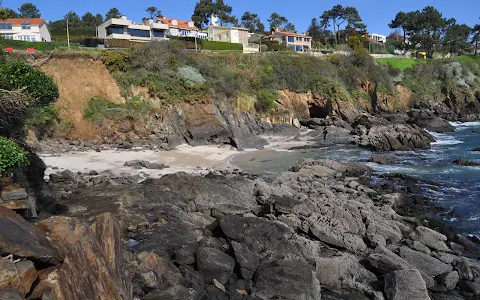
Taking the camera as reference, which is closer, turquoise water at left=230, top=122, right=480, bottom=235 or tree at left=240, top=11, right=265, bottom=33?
turquoise water at left=230, top=122, right=480, bottom=235

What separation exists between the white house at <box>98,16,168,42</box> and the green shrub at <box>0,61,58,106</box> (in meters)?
41.2

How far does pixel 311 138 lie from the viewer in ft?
125

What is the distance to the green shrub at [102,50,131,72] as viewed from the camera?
3500cm

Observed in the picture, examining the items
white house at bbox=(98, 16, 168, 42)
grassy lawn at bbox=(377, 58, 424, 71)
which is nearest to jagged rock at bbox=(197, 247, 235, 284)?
white house at bbox=(98, 16, 168, 42)

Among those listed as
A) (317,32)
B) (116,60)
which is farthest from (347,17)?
(116,60)

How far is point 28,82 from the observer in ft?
41.1

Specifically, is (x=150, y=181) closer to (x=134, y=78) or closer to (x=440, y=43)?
(x=134, y=78)

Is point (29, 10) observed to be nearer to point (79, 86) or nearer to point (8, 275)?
point (79, 86)

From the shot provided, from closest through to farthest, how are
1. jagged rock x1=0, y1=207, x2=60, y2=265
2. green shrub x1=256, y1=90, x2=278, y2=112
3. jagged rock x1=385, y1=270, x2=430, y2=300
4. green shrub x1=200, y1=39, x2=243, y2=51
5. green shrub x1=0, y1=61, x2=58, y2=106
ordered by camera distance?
jagged rock x1=0, y1=207, x2=60, y2=265 → jagged rock x1=385, y1=270, x2=430, y2=300 → green shrub x1=0, y1=61, x2=58, y2=106 → green shrub x1=256, y1=90, x2=278, y2=112 → green shrub x1=200, y1=39, x2=243, y2=51

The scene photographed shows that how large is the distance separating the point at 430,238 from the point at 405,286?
468 centimetres

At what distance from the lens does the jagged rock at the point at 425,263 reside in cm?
1183

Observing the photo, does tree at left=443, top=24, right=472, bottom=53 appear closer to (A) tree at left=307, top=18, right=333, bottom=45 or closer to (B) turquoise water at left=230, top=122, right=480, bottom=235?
(A) tree at left=307, top=18, right=333, bottom=45

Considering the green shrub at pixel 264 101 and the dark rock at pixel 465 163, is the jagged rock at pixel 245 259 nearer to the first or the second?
the dark rock at pixel 465 163

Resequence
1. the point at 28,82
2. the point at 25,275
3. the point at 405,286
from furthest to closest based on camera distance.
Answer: the point at 28,82 < the point at 405,286 < the point at 25,275
